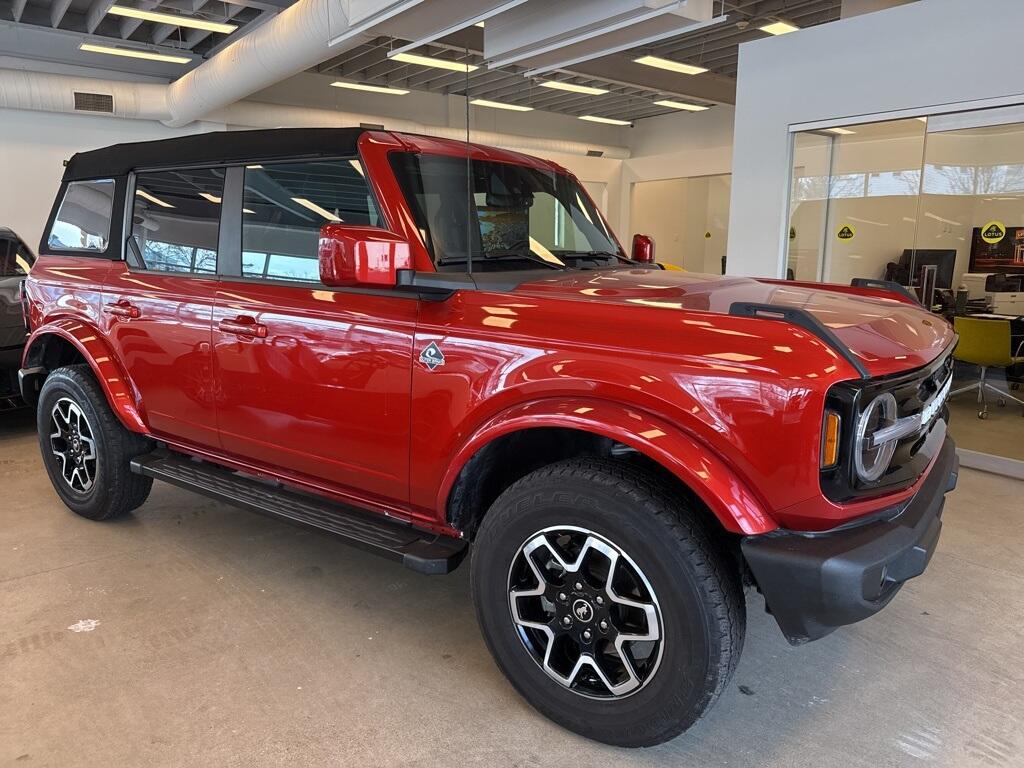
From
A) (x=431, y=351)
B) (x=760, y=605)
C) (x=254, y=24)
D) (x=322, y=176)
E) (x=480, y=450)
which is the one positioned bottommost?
(x=760, y=605)

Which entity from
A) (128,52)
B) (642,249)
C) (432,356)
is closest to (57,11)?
(128,52)

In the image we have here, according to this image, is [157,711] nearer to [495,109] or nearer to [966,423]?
[966,423]

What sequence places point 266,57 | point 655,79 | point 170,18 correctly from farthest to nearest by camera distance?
point 655,79
point 170,18
point 266,57

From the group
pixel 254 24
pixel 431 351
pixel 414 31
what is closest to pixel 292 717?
pixel 431 351

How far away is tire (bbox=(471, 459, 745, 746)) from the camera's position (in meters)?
1.78

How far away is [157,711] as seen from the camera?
2178 millimetres

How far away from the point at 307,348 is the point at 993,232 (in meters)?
5.42

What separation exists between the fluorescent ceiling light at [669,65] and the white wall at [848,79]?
3.81m

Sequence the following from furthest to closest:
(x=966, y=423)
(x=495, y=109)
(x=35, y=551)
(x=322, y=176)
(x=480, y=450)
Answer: (x=495, y=109), (x=966, y=423), (x=35, y=551), (x=322, y=176), (x=480, y=450)

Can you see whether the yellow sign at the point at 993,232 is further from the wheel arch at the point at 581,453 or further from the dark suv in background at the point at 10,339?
the dark suv in background at the point at 10,339

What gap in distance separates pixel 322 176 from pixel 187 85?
333 inches

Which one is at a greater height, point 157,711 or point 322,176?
point 322,176

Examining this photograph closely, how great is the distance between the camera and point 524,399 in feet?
A: 6.58

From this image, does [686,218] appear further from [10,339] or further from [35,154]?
[10,339]
